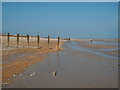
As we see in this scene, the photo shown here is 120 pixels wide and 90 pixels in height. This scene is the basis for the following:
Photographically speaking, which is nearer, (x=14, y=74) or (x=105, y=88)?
(x=105, y=88)

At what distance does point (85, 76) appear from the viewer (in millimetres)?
9953

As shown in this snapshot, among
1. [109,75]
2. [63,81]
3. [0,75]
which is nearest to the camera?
[63,81]

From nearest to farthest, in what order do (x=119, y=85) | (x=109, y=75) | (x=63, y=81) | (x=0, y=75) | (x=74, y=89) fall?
(x=74, y=89) → (x=119, y=85) → (x=63, y=81) → (x=0, y=75) → (x=109, y=75)

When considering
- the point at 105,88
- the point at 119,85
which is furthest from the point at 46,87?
the point at 119,85

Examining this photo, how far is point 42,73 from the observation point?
10.4 metres

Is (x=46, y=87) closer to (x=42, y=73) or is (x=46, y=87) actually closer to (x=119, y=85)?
(x=42, y=73)

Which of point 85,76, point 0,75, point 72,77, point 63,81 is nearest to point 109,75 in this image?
point 85,76

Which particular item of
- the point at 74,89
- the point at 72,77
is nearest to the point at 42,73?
the point at 72,77

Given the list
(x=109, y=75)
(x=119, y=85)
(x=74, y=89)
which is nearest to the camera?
(x=74, y=89)

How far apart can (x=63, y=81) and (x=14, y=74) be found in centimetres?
294

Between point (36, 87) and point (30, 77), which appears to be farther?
point (30, 77)

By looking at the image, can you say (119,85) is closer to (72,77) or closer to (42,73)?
(72,77)

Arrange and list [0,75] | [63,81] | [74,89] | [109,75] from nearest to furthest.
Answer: [74,89], [63,81], [0,75], [109,75]

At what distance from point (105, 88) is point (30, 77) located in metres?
3.94
